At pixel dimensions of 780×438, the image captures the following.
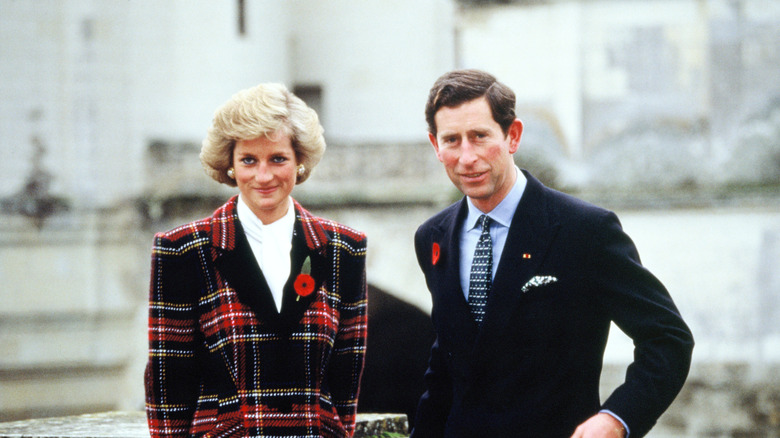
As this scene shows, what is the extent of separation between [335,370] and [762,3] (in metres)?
Result: 10.6

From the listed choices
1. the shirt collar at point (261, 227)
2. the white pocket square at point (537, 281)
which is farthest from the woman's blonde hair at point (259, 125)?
the white pocket square at point (537, 281)

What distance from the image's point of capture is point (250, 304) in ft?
8.02

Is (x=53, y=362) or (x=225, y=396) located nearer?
(x=225, y=396)

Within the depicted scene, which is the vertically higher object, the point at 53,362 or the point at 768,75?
the point at 768,75

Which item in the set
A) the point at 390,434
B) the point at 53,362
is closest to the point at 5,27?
the point at 53,362

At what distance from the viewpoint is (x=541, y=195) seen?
8.09 ft

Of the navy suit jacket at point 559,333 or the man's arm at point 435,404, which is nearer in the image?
the navy suit jacket at point 559,333

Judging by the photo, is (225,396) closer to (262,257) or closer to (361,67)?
(262,257)

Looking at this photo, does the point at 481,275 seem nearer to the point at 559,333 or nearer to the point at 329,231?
the point at 559,333

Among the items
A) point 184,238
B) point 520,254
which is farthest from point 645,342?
point 184,238

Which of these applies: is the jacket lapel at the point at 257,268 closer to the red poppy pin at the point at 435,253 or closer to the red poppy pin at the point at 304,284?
the red poppy pin at the point at 304,284

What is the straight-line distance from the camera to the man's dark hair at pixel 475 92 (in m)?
2.36

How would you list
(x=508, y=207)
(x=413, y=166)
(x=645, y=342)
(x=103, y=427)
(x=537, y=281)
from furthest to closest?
(x=413, y=166)
(x=103, y=427)
(x=508, y=207)
(x=537, y=281)
(x=645, y=342)

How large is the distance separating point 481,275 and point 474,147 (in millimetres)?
292
